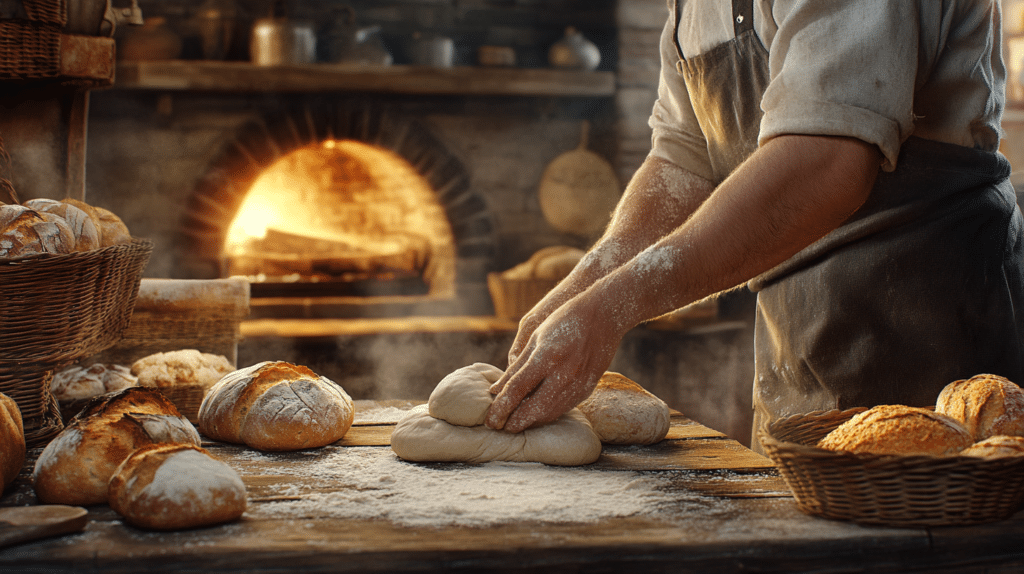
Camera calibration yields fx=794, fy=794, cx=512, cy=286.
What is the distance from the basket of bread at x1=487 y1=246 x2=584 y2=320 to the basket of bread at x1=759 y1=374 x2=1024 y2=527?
3085mm

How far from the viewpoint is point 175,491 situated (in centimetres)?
98

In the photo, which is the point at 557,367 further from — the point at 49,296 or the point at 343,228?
the point at 343,228

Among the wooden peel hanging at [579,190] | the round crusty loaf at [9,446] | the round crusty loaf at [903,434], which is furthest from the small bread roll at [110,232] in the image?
the wooden peel hanging at [579,190]

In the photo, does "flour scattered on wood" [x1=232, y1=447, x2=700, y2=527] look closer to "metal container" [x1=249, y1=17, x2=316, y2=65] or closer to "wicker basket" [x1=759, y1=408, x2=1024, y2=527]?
"wicker basket" [x1=759, y1=408, x2=1024, y2=527]

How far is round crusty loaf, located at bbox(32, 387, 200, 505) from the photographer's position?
108cm

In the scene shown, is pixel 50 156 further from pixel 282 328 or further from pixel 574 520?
pixel 282 328

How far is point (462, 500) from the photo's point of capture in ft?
3.63

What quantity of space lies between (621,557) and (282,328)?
341 centimetres

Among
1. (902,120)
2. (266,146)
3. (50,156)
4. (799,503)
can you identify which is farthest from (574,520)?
(266,146)

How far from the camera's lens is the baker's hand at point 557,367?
1204mm

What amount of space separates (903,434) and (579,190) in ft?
12.4

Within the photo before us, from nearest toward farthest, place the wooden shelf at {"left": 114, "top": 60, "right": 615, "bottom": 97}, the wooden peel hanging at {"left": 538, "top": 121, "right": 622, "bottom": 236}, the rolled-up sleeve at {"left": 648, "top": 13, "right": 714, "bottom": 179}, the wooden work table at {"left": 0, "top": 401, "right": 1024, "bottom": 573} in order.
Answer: the wooden work table at {"left": 0, "top": 401, "right": 1024, "bottom": 573}
the rolled-up sleeve at {"left": 648, "top": 13, "right": 714, "bottom": 179}
the wooden shelf at {"left": 114, "top": 60, "right": 615, "bottom": 97}
the wooden peel hanging at {"left": 538, "top": 121, "right": 622, "bottom": 236}

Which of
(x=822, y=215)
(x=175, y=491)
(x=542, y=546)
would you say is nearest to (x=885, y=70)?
(x=822, y=215)

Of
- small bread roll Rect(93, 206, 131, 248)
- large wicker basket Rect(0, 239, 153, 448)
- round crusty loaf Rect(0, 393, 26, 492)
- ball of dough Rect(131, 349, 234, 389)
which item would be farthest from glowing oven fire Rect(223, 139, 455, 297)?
round crusty loaf Rect(0, 393, 26, 492)
